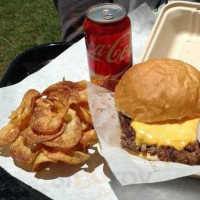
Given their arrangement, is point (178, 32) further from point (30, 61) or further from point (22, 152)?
point (22, 152)

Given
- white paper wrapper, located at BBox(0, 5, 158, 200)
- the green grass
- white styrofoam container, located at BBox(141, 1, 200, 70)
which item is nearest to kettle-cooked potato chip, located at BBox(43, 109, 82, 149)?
white paper wrapper, located at BBox(0, 5, 158, 200)

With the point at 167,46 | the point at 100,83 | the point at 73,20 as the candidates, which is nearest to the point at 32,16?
the point at 73,20

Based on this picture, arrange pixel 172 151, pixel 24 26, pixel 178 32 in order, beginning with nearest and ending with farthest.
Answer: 1. pixel 172 151
2. pixel 178 32
3. pixel 24 26

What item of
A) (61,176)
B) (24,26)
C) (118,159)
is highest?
(118,159)

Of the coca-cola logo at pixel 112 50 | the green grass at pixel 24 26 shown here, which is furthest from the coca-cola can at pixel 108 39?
the green grass at pixel 24 26

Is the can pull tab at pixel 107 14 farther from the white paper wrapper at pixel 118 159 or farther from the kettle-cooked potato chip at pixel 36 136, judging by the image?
the kettle-cooked potato chip at pixel 36 136

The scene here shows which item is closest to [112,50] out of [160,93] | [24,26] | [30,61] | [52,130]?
[160,93]
